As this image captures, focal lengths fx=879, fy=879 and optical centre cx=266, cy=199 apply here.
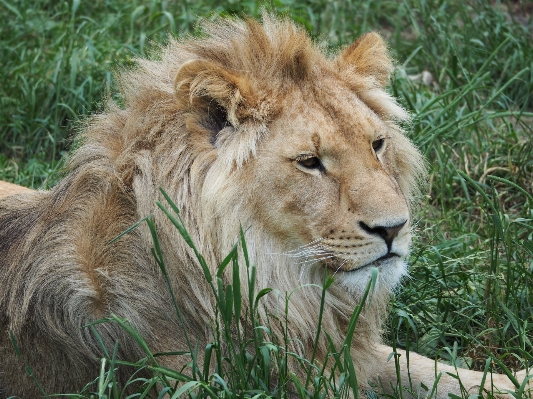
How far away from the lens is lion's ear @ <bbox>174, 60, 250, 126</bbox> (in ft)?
12.4

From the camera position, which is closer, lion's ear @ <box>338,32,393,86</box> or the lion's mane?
the lion's mane

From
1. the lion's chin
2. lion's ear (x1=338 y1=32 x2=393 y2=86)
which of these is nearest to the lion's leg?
the lion's chin

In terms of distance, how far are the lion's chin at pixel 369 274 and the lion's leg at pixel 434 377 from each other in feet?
1.74

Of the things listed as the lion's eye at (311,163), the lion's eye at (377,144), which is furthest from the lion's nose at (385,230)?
the lion's eye at (377,144)

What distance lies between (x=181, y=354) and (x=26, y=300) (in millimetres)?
767

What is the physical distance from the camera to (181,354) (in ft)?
11.9

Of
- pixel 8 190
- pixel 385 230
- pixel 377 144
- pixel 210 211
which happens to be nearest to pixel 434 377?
pixel 385 230

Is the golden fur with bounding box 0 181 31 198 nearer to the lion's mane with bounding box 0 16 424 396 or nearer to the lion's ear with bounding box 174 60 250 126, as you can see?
the lion's mane with bounding box 0 16 424 396

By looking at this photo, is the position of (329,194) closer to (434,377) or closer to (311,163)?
(311,163)

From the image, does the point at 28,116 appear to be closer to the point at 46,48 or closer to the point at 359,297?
the point at 46,48

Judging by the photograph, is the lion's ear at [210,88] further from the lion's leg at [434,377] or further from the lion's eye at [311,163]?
the lion's leg at [434,377]

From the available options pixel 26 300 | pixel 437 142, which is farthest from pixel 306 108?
pixel 437 142

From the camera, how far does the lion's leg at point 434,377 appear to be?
13.8 ft

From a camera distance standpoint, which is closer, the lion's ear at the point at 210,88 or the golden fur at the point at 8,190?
the lion's ear at the point at 210,88
